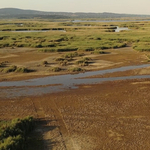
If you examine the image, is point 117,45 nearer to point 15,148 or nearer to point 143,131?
point 143,131

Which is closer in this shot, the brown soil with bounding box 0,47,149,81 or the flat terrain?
the flat terrain

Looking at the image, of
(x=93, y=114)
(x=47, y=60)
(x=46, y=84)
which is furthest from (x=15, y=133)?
(x=47, y=60)

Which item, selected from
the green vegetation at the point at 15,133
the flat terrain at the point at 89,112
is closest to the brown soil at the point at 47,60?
the flat terrain at the point at 89,112

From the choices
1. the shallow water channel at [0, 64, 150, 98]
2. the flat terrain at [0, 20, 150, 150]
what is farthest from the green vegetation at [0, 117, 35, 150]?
the shallow water channel at [0, 64, 150, 98]

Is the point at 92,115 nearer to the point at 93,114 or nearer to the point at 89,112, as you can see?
the point at 93,114

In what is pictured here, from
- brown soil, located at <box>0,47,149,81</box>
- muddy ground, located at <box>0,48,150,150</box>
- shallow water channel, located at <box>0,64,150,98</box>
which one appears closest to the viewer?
muddy ground, located at <box>0,48,150,150</box>

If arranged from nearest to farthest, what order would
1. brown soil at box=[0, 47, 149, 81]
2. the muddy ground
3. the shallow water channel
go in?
1. the muddy ground
2. the shallow water channel
3. brown soil at box=[0, 47, 149, 81]

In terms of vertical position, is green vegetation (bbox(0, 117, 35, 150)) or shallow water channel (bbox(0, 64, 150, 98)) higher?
green vegetation (bbox(0, 117, 35, 150))

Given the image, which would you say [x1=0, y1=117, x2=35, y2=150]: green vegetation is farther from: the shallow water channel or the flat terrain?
the shallow water channel

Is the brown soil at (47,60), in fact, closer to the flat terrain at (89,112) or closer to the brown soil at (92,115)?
the flat terrain at (89,112)
